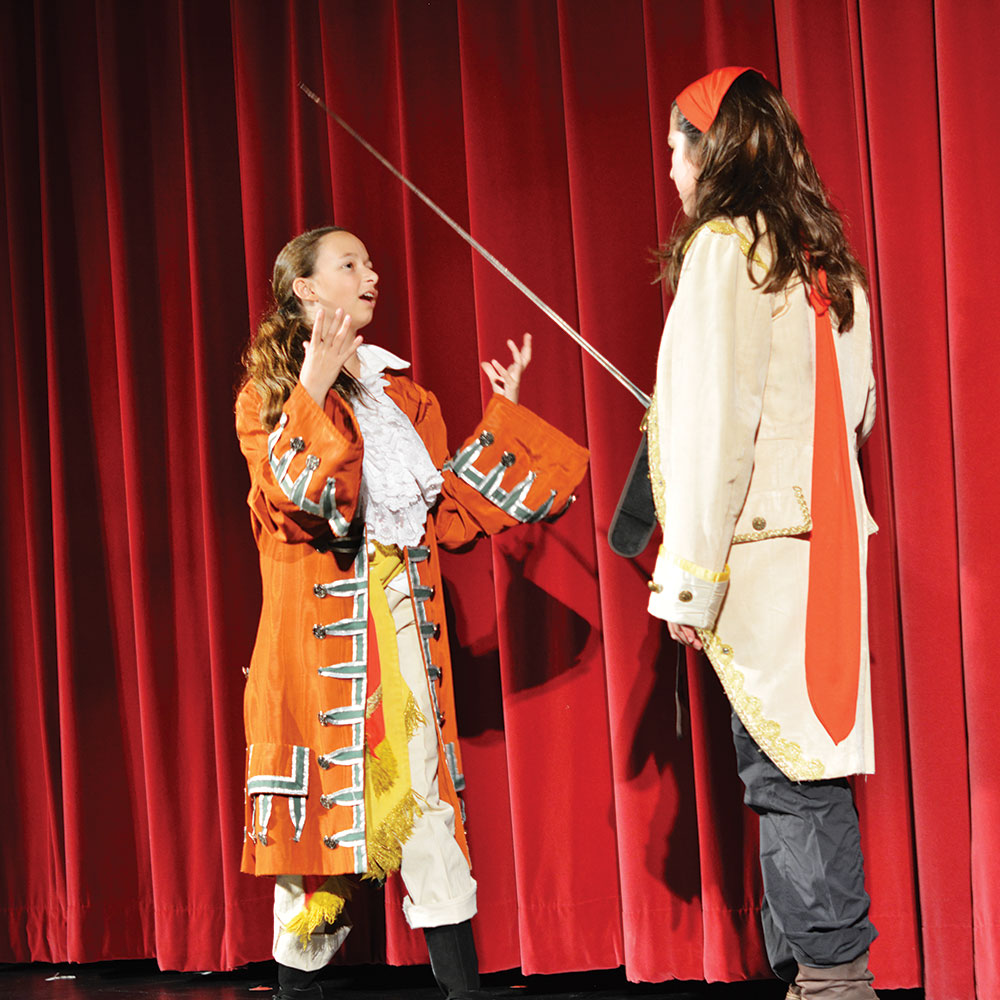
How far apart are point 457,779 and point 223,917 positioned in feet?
3.11

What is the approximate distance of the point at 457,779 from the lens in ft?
7.25

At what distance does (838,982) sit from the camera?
5.18 feet

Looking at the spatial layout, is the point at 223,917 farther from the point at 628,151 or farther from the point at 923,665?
the point at 628,151

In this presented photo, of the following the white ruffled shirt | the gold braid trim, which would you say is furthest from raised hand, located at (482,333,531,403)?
the gold braid trim

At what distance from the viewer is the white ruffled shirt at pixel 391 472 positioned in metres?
2.13

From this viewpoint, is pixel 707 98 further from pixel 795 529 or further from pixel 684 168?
pixel 795 529

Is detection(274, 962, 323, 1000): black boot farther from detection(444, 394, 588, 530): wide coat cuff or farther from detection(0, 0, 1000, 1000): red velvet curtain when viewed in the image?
detection(444, 394, 588, 530): wide coat cuff

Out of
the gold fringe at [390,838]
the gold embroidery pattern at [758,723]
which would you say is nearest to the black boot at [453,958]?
the gold fringe at [390,838]

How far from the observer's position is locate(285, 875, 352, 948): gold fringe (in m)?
2.14

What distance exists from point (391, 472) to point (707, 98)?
0.85 metres

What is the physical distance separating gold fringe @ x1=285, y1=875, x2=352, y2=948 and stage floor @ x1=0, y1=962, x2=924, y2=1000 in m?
0.43

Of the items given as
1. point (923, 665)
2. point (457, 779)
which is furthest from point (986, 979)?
point (457, 779)

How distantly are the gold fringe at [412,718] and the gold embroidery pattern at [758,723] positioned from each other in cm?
63

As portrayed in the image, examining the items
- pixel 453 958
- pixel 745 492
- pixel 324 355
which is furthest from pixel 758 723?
pixel 324 355
